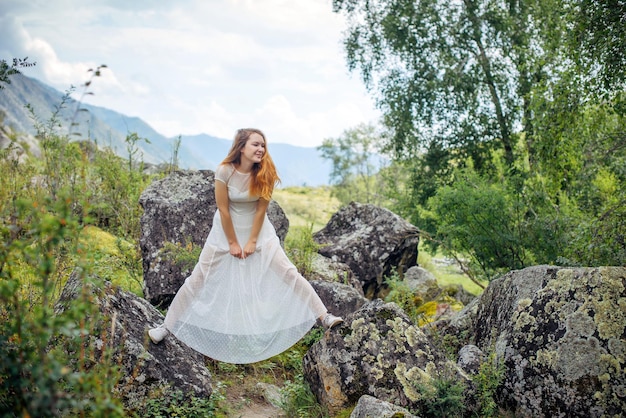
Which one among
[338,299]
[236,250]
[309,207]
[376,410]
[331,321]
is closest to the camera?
[376,410]

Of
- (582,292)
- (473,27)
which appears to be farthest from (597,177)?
(582,292)

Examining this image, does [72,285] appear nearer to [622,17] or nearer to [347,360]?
[347,360]

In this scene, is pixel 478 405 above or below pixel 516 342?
below

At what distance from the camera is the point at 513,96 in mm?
17703

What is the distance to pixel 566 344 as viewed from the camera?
545 cm

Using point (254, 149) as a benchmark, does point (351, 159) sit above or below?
above

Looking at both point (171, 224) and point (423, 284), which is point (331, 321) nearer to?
point (171, 224)

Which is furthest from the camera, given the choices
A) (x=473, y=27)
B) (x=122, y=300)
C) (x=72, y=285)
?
(x=473, y=27)

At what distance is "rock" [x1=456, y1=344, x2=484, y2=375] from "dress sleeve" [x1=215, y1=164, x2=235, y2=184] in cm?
337

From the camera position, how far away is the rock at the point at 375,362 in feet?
18.7

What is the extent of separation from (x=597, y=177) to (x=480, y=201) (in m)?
3.88

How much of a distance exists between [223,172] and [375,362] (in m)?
2.81

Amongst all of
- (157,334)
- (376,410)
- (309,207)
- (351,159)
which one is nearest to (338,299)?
(157,334)

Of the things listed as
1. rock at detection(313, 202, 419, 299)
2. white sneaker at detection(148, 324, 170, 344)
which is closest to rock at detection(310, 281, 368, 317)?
white sneaker at detection(148, 324, 170, 344)
